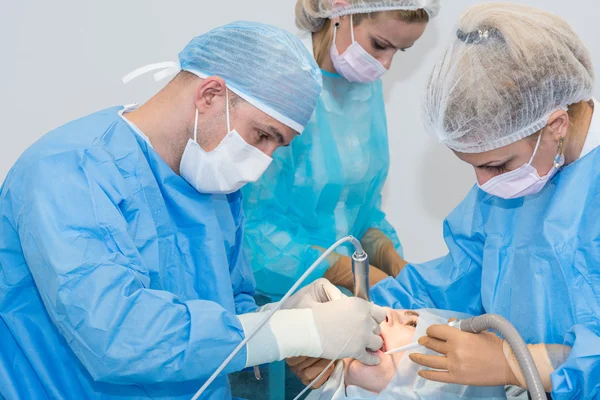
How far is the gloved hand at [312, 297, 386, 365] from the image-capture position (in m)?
1.65

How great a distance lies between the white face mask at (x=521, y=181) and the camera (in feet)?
5.46

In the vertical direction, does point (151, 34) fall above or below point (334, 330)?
above

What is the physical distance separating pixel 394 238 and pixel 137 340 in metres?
1.47

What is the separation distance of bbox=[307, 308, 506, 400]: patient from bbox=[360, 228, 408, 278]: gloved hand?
0.66 metres

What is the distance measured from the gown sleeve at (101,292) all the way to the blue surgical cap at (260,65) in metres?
0.39

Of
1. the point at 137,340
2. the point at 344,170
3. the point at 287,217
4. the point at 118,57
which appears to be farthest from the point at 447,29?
the point at 137,340

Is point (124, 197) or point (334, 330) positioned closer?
point (124, 197)

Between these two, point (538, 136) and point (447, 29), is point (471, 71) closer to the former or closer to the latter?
point (538, 136)

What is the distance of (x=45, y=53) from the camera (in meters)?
2.77

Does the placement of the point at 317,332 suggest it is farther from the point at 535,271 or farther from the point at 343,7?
the point at 343,7

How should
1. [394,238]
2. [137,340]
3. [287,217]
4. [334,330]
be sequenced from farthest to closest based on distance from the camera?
[394,238] < [287,217] < [334,330] < [137,340]

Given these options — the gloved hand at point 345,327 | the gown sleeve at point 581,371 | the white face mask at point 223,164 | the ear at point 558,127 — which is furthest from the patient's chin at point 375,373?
the ear at point 558,127

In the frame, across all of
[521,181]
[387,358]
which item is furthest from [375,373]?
[521,181]

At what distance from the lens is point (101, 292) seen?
1377 millimetres
